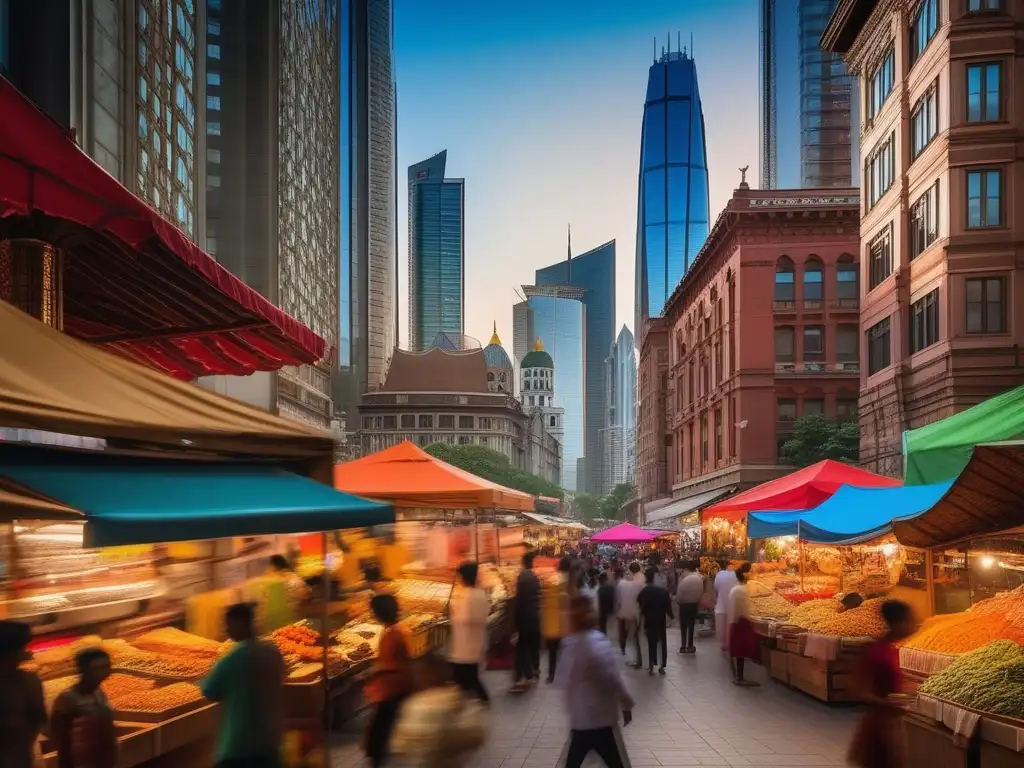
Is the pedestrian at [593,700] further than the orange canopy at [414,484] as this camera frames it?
No

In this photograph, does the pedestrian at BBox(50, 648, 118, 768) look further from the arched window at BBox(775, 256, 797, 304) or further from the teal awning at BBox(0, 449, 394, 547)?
the arched window at BBox(775, 256, 797, 304)

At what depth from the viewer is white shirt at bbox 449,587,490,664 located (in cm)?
1076

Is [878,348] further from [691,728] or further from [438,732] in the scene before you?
[438,732]

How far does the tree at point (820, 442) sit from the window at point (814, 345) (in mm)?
3930

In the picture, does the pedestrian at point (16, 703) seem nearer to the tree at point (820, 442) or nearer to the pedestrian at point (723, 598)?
the pedestrian at point (723, 598)

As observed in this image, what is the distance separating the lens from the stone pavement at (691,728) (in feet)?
31.7

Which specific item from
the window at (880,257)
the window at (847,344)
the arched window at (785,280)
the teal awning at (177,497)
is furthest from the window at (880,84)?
the teal awning at (177,497)

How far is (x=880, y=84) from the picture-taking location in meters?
36.1

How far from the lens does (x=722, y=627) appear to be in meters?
15.8

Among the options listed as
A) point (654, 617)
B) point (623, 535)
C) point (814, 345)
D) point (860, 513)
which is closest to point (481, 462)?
point (814, 345)

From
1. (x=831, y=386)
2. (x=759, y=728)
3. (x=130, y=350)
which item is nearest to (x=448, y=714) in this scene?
(x=130, y=350)

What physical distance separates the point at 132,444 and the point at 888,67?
35980mm

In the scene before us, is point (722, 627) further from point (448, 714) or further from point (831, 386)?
point (831, 386)


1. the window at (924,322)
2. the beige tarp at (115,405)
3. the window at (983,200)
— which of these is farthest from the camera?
the window at (924,322)
